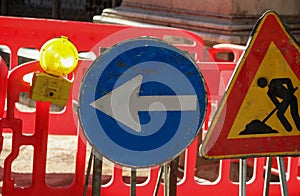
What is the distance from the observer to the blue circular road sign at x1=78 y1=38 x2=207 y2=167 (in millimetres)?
3832

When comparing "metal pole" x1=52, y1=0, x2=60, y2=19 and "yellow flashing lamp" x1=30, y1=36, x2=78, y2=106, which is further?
"metal pole" x1=52, y1=0, x2=60, y2=19

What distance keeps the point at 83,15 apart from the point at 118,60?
10.3 m

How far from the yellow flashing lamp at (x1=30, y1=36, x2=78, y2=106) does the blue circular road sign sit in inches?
27.3

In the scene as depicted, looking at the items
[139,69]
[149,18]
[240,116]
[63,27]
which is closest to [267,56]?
[240,116]

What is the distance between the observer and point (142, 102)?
3920 mm

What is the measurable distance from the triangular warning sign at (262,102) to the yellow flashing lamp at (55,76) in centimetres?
92

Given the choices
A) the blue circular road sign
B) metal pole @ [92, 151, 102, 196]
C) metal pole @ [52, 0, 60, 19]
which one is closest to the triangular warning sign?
the blue circular road sign

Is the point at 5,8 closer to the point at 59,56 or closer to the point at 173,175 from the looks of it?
the point at 59,56

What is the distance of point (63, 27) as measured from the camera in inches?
240

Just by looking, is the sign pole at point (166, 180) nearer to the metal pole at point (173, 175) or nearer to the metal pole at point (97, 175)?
the metal pole at point (173, 175)

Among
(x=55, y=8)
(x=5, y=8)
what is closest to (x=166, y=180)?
(x=55, y=8)

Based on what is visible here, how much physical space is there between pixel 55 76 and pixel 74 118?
1.55m

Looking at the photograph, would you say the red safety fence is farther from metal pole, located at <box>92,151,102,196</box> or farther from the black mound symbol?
the black mound symbol

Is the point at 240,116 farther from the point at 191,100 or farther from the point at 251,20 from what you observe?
the point at 251,20
